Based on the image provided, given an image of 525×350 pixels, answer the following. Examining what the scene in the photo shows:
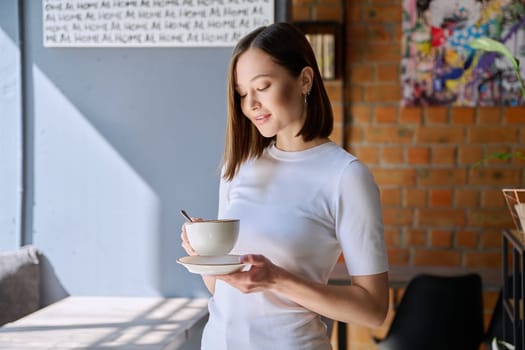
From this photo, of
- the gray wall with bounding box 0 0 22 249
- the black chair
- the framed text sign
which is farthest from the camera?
the black chair

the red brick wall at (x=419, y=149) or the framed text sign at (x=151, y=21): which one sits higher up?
the framed text sign at (x=151, y=21)

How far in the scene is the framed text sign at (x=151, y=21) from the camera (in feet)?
7.07

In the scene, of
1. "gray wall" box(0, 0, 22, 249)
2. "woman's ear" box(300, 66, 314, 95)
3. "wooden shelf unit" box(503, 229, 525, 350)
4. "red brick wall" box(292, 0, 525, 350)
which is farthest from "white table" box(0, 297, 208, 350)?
"red brick wall" box(292, 0, 525, 350)

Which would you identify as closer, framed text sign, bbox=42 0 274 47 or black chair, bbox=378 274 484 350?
framed text sign, bbox=42 0 274 47

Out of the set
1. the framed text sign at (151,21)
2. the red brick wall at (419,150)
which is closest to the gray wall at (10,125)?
the framed text sign at (151,21)

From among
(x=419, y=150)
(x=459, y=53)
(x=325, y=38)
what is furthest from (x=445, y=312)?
(x=325, y=38)

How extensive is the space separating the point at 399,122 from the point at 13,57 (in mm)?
2111

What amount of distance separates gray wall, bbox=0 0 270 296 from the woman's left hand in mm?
1070

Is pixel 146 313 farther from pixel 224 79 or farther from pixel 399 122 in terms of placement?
pixel 399 122

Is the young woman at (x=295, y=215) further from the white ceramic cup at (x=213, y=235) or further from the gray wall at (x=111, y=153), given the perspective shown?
the gray wall at (x=111, y=153)

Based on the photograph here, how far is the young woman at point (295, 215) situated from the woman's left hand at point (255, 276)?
0.14 ft

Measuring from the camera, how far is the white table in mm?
1750

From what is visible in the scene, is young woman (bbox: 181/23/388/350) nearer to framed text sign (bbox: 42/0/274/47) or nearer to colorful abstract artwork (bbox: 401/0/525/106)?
framed text sign (bbox: 42/0/274/47)

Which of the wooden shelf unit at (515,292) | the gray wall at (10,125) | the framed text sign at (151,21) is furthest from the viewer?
the wooden shelf unit at (515,292)
